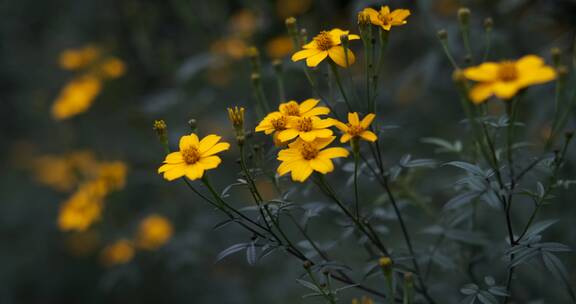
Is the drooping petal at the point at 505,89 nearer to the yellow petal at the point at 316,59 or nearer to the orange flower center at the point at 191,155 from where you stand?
the yellow petal at the point at 316,59

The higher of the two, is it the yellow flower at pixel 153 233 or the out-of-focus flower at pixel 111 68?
the out-of-focus flower at pixel 111 68

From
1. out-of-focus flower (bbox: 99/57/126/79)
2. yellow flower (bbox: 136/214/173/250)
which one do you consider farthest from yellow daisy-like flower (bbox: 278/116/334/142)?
out-of-focus flower (bbox: 99/57/126/79)

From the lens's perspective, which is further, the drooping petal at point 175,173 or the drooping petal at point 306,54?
the drooping petal at point 306,54

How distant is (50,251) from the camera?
466 centimetres

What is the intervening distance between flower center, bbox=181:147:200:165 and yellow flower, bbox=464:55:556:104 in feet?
2.39

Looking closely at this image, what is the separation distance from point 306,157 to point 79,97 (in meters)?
2.73

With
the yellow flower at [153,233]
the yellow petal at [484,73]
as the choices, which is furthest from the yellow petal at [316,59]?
the yellow flower at [153,233]

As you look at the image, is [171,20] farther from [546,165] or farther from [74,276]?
[546,165]

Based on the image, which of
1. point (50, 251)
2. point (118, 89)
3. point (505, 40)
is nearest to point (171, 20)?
point (118, 89)

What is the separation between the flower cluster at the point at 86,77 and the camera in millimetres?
3799

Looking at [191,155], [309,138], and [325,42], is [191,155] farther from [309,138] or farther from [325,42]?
[325,42]

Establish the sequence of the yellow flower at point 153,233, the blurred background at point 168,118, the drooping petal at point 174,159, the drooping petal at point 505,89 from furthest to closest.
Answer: the yellow flower at point 153,233 < the blurred background at point 168,118 < the drooping petal at point 174,159 < the drooping petal at point 505,89

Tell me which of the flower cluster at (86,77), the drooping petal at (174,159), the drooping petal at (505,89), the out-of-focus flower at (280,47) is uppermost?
the flower cluster at (86,77)

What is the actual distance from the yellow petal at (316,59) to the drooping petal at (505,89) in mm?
520
